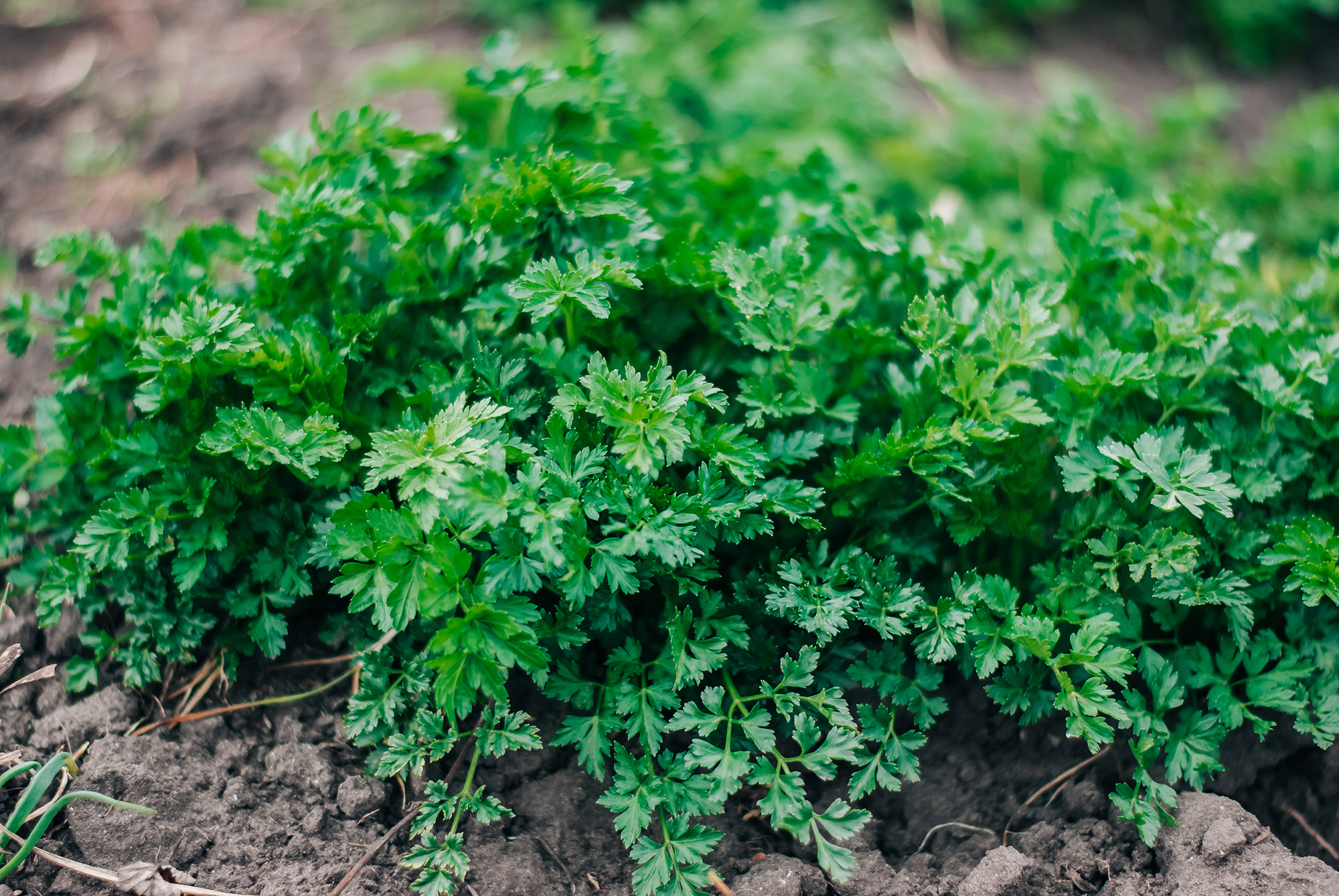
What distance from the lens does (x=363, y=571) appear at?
1.88 m

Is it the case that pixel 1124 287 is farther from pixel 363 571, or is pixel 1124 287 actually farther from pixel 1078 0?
pixel 1078 0

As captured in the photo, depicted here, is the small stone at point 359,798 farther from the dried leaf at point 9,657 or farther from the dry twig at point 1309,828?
the dry twig at point 1309,828

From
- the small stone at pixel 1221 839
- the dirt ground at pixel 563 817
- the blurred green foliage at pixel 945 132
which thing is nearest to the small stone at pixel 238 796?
the dirt ground at pixel 563 817

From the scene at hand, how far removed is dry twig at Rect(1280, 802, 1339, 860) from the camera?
83.9 inches

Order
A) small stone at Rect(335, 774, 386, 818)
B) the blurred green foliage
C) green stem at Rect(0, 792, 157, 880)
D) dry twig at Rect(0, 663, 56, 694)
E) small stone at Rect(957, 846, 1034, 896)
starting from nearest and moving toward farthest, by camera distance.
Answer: green stem at Rect(0, 792, 157, 880) → small stone at Rect(957, 846, 1034, 896) → small stone at Rect(335, 774, 386, 818) → dry twig at Rect(0, 663, 56, 694) → the blurred green foliage

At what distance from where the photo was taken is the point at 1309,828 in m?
2.17

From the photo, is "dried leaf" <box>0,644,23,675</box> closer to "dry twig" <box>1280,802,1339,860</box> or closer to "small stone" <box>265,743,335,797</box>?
"small stone" <box>265,743,335,797</box>

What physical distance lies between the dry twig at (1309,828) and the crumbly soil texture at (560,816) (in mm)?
14

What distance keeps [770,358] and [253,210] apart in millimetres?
2426

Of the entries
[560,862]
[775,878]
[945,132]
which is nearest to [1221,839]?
[775,878]

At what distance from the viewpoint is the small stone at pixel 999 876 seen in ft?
6.41

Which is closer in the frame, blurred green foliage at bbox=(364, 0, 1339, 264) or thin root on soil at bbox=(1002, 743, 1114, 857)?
thin root on soil at bbox=(1002, 743, 1114, 857)

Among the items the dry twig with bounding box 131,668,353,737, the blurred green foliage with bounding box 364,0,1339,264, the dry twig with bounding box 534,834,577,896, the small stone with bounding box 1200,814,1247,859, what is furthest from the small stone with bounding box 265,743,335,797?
the blurred green foliage with bounding box 364,0,1339,264

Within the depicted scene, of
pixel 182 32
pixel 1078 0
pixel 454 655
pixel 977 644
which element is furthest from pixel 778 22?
pixel 454 655
